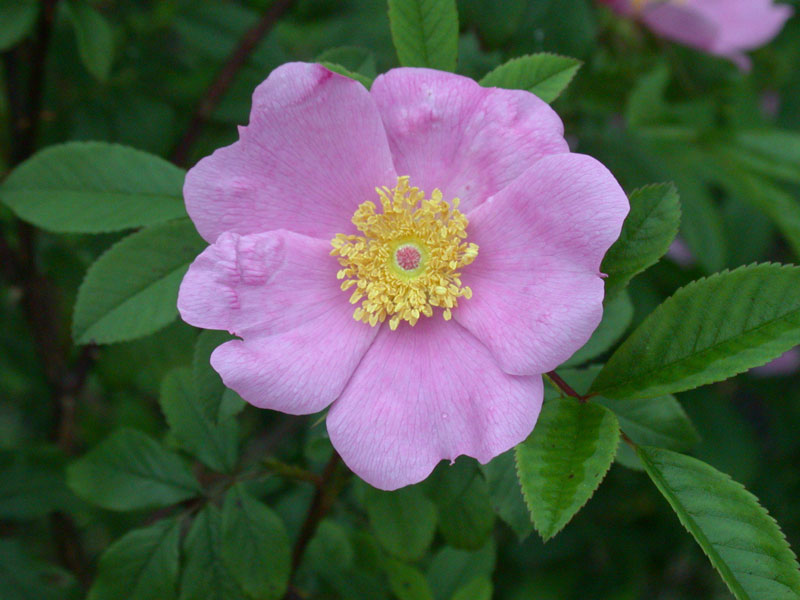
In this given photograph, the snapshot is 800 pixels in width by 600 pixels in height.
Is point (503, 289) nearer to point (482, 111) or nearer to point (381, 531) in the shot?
point (482, 111)

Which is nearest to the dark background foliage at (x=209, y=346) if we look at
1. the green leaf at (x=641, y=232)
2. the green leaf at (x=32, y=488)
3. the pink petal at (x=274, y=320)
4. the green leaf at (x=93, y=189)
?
the green leaf at (x=32, y=488)

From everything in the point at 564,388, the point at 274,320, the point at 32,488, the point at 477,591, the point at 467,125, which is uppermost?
the point at 467,125

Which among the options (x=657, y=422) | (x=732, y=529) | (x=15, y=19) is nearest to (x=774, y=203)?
(x=657, y=422)

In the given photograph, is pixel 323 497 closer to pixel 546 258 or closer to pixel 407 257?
pixel 407 257

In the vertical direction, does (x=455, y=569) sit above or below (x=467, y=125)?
below

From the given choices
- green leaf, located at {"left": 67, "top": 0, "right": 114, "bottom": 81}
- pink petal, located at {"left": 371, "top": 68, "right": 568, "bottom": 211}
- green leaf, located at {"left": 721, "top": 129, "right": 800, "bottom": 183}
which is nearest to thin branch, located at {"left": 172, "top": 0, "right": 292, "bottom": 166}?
green leaf, located at {"left": 67, "top": 0, "right": 114, "bottom": 81}

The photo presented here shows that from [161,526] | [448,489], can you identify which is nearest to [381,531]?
[448,489]

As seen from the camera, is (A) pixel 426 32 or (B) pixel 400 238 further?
(B) pixel 400 238
